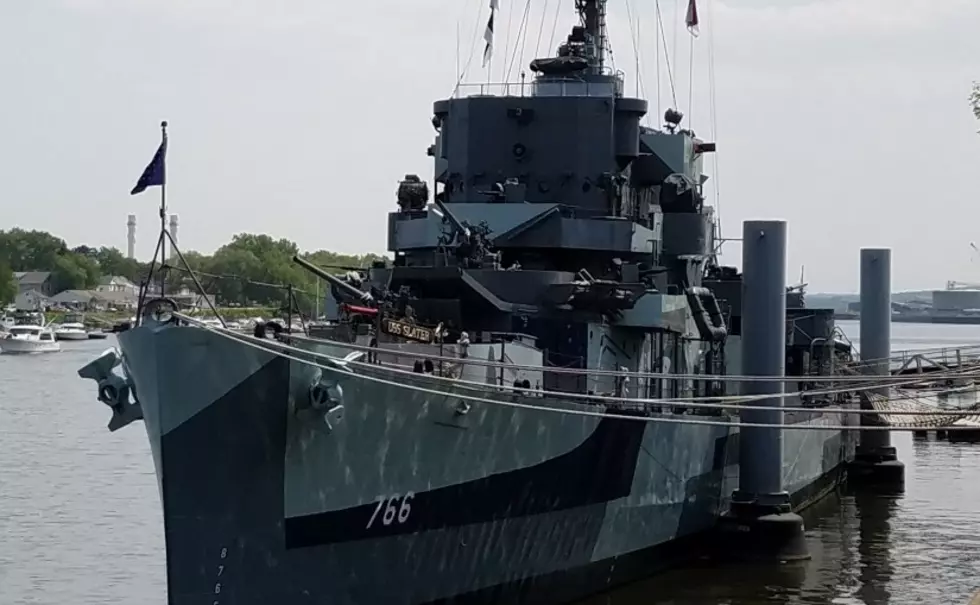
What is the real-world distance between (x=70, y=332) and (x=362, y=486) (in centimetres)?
8713

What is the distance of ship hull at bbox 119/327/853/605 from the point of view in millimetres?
12000

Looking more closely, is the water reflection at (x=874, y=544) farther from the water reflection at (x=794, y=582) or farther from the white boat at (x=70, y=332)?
the white boat at (x=70, y=332)

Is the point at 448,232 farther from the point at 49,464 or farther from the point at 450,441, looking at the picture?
the point at 49,464

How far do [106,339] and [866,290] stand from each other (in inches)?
3404

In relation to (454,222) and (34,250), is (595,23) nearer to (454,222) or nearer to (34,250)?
(454,222)

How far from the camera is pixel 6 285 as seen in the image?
341ft

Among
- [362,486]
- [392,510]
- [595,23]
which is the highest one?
[595,23]

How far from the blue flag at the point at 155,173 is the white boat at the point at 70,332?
85.3m

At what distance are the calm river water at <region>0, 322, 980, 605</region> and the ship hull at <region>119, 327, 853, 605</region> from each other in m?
2.03

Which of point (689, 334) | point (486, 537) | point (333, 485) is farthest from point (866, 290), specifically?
point (333, 485)

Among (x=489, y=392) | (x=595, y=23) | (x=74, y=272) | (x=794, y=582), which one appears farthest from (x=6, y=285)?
(x=489, y=392)

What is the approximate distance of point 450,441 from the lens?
13.9m

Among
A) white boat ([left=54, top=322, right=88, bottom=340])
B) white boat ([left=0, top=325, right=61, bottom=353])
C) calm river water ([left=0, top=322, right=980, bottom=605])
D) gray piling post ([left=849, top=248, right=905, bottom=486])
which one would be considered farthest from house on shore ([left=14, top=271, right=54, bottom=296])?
gray piling post ([left=849, top=248, right=905, bottom=486])

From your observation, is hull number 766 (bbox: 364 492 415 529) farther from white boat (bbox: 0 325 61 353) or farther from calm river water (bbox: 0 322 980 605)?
white boat (bbox: 0 325 61 353)
